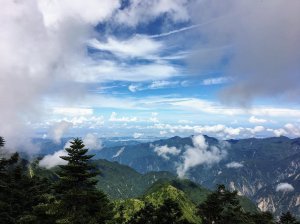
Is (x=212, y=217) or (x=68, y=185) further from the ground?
(x=68, y=185)

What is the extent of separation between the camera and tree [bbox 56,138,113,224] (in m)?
41.2

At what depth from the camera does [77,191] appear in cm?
4150

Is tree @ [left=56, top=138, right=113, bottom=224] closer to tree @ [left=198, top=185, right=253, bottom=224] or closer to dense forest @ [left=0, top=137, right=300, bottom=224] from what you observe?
dense forest @ [left=0, top=137, right=300, bottom=224]

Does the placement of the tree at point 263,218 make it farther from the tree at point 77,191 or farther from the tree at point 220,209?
the tree at point 77,191

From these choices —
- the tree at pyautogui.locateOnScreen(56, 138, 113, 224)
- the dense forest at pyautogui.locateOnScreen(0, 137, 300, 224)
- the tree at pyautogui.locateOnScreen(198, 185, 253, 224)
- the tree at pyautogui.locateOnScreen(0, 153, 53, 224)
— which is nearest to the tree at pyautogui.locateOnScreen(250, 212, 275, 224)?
the dense forest at pyautogui.locateOnScreen(0, 137, 300, 224)

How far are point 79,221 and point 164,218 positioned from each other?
3464 centimetres

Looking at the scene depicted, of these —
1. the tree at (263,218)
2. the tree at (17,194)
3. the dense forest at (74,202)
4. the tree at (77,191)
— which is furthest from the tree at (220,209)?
the tree at (77,191)

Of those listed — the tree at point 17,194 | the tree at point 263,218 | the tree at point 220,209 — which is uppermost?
the tree at point 17,194

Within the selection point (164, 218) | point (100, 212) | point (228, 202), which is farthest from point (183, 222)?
point (100, 212)

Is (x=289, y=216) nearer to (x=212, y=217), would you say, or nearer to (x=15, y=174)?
(x=212, y=217)

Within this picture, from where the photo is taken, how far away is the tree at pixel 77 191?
135ft

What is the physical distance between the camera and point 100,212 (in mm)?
44312

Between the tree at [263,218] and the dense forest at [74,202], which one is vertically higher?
the dense forest at [74,202]

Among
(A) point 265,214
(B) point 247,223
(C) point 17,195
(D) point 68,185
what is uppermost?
(D) point 68,185
